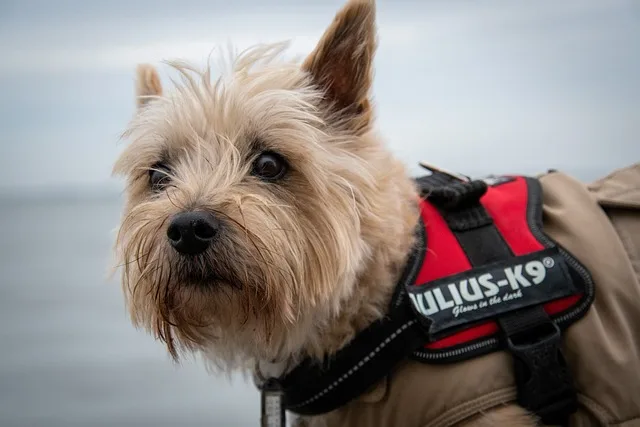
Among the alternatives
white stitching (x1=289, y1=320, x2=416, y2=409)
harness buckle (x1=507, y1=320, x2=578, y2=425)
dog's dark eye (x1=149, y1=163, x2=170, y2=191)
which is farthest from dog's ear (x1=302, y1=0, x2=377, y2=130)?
harness buckle (x1=507, y1=320, x2=578, y2=425)

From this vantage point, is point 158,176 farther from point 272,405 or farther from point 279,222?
point 272,405

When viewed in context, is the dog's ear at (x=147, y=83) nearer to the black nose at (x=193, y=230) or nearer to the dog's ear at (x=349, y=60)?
the dog's ear at (x=349, y=60)

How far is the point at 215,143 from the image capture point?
75.8 inches

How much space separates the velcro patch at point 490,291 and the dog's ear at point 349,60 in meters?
0.59

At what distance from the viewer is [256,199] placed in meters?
1.76

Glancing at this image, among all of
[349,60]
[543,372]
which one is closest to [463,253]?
[543,372]

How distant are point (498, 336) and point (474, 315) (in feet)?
0.30

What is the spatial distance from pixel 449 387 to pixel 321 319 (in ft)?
1.39

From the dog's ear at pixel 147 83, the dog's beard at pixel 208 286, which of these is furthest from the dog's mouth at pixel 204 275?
the dog's ear at pixel 147 83

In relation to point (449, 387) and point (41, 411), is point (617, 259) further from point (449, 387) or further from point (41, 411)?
point (41, 411)

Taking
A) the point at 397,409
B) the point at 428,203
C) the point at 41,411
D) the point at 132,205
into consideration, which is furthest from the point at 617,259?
the point at 41,411

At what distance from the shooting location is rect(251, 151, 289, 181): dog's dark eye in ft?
6.23

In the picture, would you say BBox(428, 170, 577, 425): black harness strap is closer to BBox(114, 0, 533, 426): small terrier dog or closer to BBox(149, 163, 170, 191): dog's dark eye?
BBox(114, 0, 533, 426): small terrier dog

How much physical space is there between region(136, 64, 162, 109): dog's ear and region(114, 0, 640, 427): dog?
214 millimetres
